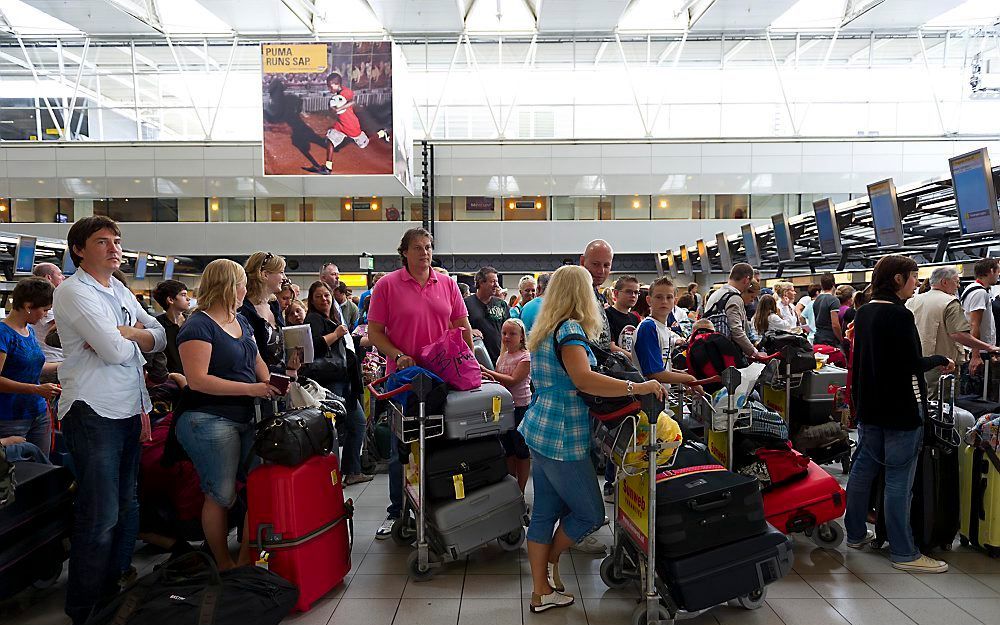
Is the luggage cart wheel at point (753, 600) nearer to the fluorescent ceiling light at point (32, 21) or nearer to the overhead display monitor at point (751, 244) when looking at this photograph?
the overhead display monitor at point (751, 244)

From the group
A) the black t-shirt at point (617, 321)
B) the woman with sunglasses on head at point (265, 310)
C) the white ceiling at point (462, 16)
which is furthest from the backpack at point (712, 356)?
the white ceiling at point (462, 16)

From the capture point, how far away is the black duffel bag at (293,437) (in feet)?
A: 9.43

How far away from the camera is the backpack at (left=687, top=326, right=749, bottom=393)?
378cm

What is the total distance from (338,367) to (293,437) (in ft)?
6.28

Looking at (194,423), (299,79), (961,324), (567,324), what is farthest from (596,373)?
(299,79)

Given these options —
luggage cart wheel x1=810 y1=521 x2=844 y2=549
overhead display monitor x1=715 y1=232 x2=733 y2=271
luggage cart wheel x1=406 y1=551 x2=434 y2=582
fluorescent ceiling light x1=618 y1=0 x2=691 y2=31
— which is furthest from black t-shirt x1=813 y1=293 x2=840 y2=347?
fluorescent ceiling light x1=618 y1=0 x2=691 y2=31

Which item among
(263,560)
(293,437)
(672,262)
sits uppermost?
(672,262)

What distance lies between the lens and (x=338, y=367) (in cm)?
478

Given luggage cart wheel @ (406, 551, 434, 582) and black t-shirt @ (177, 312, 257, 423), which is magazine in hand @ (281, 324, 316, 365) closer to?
black t-shirt @ (177, 312, 257, 423)

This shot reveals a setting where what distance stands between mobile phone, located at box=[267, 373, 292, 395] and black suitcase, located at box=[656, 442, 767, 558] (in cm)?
191

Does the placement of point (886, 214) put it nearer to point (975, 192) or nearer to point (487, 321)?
point (975, 192)

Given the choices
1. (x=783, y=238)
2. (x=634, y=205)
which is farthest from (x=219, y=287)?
(x=634, y=205)

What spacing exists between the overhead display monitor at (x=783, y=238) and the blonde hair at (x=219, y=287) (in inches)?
454

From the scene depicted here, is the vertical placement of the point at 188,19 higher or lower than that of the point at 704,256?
higher
